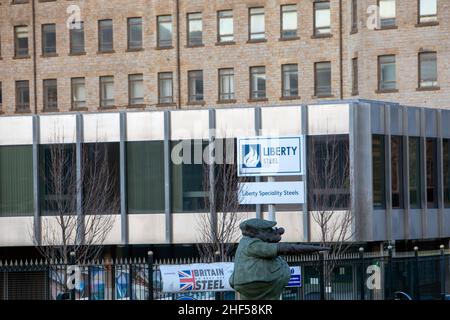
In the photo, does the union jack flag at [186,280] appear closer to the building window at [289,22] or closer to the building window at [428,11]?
the building window at [428,11]

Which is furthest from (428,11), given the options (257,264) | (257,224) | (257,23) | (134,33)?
(257,264)

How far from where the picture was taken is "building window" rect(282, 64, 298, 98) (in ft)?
210

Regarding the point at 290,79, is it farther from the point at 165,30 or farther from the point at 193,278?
the point at 193,278

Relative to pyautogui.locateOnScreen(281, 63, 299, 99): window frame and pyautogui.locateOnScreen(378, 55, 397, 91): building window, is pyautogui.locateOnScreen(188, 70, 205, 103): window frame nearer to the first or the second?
pyautogui.locateOnScreen(281, 63, 299, 99): window frame

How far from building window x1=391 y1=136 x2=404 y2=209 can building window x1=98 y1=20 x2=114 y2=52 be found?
1080 inches

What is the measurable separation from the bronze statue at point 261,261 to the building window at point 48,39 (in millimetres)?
57232

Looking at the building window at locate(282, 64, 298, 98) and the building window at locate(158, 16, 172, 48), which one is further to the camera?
the building window at locate(158, 16, 172, 48)

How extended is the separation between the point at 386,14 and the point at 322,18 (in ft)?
14.0

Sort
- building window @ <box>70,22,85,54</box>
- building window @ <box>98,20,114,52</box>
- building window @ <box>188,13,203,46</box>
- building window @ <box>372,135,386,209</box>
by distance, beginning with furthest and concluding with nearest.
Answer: building window @ <box>70,22,85,54</box> < building window @ <box>98,20,114,52</box> < building window @ <box>188,13,203,46</box> < building window @ <box>372,135,386,209</box>

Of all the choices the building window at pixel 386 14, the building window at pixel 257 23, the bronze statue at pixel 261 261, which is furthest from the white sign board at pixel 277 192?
the building window at pixel 257 23

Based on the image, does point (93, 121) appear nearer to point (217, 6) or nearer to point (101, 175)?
point (101, 175)

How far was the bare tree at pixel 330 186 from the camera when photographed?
4088 cm

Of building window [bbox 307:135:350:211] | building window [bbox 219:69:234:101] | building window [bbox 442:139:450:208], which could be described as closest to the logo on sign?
building window [bbox 307:135:350:211]
